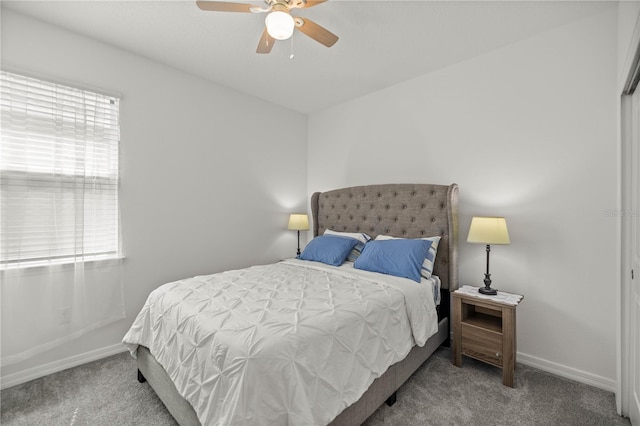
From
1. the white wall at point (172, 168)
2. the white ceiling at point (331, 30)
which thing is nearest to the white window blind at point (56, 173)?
the white wall at point (172, 168)

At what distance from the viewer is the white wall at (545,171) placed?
2.06 m

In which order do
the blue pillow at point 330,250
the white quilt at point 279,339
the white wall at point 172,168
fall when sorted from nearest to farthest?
1. the white quilt at point 279,339
2. the white wall at point 172,168
3. the blue pillow at point 330,250

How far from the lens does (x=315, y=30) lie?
73.9 inches

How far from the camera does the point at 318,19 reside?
216 centimetres

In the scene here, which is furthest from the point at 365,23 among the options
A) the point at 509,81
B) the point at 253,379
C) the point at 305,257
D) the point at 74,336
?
the point at 74,336

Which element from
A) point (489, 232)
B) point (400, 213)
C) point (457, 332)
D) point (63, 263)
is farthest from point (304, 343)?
point (63, 263)

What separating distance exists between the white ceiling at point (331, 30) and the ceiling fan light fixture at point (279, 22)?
0.52 m

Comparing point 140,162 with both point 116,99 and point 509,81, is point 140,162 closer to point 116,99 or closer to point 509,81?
point 116,99

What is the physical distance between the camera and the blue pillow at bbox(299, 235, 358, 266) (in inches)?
113

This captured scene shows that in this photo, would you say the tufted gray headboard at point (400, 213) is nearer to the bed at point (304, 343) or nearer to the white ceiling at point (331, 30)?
the bed at point (304, 343)

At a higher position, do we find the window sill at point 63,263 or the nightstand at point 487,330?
the window sill at point 63,263

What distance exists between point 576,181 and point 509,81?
1.00 metres

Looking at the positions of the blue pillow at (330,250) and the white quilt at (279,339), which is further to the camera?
the blue pillow at (330,250)

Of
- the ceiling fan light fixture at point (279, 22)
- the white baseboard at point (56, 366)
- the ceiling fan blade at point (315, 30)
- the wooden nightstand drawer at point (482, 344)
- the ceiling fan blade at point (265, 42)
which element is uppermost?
the ceiling fan blade at point (315, 30)
